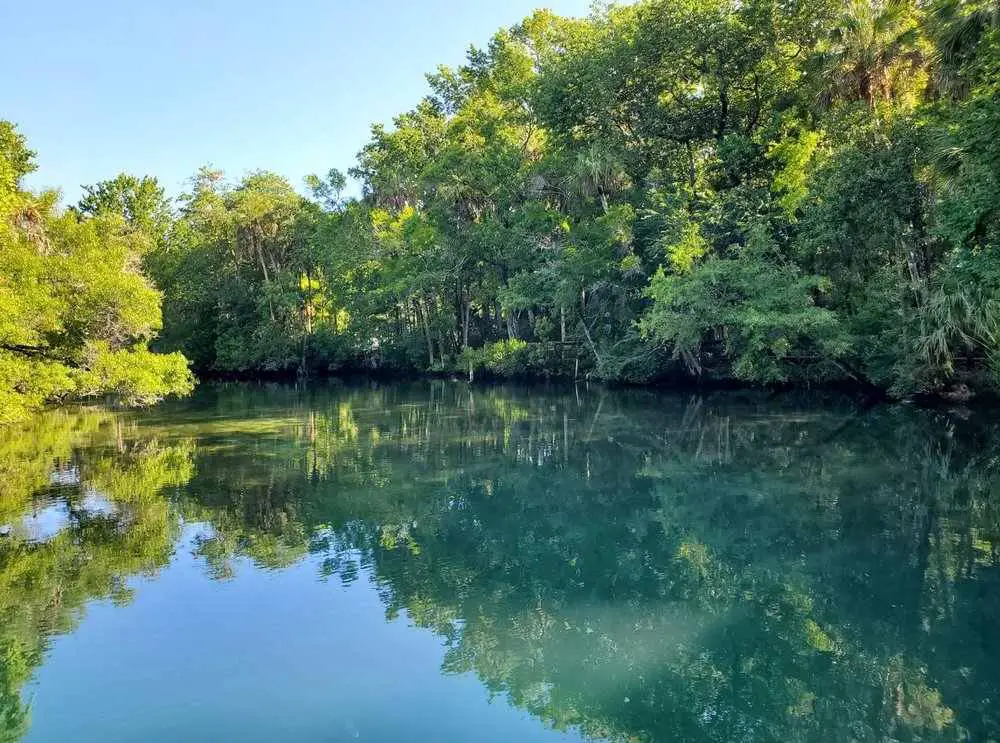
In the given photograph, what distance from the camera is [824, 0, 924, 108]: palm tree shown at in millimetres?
18391

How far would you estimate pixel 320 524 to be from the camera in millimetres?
10477

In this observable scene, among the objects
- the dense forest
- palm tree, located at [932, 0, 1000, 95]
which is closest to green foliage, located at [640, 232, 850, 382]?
the dense forest

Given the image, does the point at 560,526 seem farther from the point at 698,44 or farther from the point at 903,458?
the point at 698,44

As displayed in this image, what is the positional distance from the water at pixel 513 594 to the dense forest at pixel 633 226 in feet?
15.3

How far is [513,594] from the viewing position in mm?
7512

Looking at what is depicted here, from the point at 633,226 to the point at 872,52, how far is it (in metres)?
10.7

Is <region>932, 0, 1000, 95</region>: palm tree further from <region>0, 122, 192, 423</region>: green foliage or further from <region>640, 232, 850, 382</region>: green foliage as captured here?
<region>0, 122, 192, 423</region>: green foliage

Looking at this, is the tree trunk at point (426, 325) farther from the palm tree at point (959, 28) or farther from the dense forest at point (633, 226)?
the palm tree at point (959, 28)

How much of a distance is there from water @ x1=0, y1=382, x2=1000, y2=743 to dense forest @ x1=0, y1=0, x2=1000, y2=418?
4.65 meters

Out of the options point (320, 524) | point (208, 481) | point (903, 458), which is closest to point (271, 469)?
point (208, 481)

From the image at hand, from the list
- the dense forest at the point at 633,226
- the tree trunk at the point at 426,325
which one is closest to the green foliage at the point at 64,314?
the dense forest at the point at 633,226

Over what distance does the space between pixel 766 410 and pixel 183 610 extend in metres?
17.7

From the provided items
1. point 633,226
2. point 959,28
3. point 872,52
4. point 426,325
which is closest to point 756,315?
point 872,52

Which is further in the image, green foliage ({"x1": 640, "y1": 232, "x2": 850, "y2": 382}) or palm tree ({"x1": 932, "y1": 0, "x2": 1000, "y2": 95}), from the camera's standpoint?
green foliage ({"x1": 640, "y1": 232, "x2": 850, "y2": 382})
